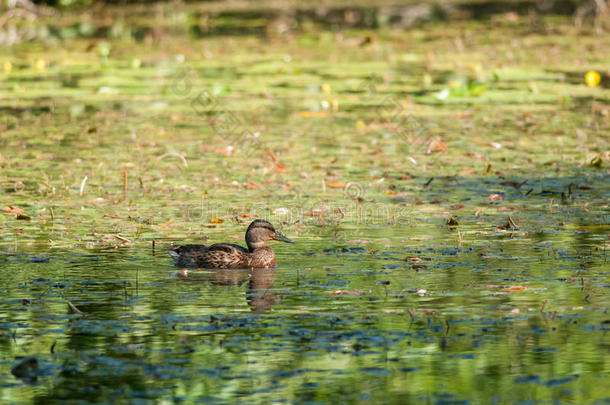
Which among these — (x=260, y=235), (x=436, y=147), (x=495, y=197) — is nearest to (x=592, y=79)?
(x=436, y=147)

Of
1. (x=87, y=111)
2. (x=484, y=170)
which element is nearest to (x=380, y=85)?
(x=87, y=111)

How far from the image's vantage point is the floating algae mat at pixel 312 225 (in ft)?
19.7

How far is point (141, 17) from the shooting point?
31.3 m

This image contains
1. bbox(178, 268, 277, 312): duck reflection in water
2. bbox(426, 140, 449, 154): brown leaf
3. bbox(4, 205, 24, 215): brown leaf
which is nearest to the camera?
bbox(178, 268, 277, 312): duck reflection in water

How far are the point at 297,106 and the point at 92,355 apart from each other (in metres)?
10.9

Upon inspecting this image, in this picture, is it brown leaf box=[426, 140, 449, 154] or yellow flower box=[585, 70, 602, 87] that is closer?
brown leaf box=[426, 140, 449, 154]

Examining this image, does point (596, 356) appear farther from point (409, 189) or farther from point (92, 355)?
point (409, 189)

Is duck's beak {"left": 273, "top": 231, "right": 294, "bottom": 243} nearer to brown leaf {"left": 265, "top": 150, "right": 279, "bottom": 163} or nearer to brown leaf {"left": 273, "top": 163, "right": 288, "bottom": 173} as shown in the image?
brown leaf {"left": 273, "top": 163, "right": 288, "bottom": 173}

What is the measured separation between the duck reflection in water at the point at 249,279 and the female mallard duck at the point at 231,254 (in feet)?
0.19

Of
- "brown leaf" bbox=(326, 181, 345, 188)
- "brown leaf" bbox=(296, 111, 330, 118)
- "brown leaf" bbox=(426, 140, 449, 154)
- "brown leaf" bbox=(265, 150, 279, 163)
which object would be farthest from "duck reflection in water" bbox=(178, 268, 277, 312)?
"brown leaf" bbox=(296, 111, 330, 118)

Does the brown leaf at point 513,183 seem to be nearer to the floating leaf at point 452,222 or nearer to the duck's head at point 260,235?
the floating leaf at point 452,222

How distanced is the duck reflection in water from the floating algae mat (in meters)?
0.03

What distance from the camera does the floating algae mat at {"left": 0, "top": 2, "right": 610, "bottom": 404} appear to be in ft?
19.7

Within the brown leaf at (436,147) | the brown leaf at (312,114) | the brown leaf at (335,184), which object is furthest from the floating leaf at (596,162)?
the brown leaf at (312,114)
